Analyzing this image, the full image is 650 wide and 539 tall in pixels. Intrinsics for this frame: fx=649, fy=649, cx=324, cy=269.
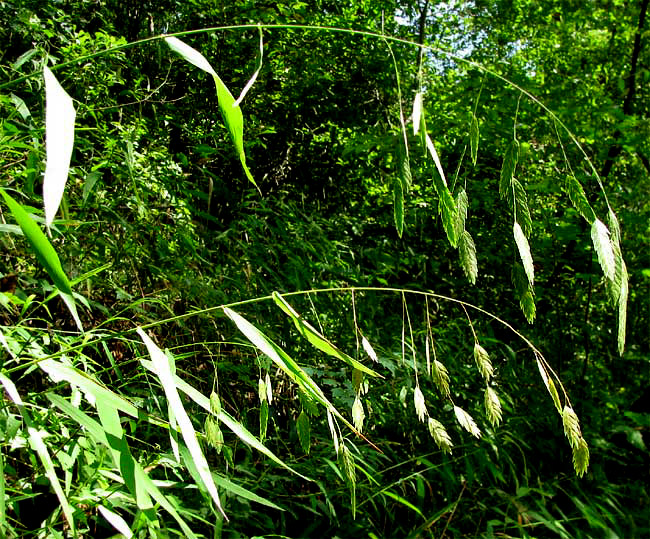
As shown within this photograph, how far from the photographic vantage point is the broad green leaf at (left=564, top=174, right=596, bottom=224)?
0.63 meters

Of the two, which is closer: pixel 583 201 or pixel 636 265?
pixel 583 201

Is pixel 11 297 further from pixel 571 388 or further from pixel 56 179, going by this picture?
pixel 571 388

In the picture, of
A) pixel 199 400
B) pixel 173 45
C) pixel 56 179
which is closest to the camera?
pixel 56 179

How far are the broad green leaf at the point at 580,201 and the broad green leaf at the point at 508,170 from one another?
60mm

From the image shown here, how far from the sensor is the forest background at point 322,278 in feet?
3.08

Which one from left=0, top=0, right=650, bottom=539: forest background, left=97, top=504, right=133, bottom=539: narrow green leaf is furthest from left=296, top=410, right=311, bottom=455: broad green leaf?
left=97, top=504, right=133, bottom=539: narrow green leaf

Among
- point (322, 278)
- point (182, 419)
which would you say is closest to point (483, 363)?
point (182, 419)

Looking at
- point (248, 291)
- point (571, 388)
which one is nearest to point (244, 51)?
point (248, 291)

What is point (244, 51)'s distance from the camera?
3.13 meters

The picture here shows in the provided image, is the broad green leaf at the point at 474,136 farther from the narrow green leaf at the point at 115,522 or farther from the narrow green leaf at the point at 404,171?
the narrow green leaf at the point at 115,522

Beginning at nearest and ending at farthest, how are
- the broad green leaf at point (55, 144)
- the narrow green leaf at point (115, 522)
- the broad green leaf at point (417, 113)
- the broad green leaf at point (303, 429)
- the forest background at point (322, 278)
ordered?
1. the broad green leaf at point (55, 144)
2. the broad green leaf at point (417, 113)
3. the broad green leaf at point (303, 429)
4. the narrow green leaf at point (115, 522)
5. the forest background at point (322, 278)

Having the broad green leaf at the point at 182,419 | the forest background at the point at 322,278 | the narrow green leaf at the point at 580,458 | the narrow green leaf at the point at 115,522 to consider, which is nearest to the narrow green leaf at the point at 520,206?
the forest background at the point at 322,278

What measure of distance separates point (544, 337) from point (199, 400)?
6.90 feet

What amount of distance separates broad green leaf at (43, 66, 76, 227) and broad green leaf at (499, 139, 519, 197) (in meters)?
0.40
